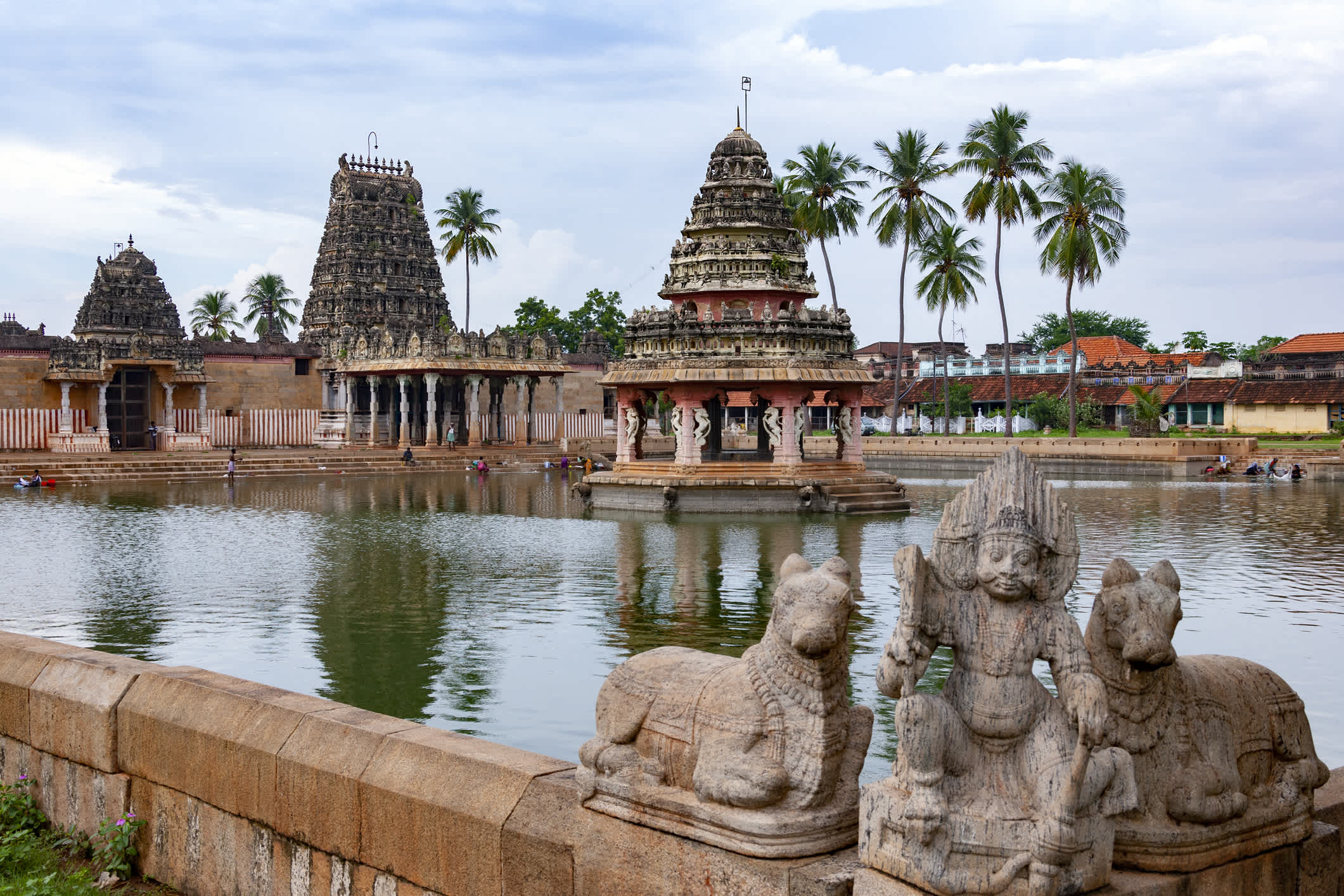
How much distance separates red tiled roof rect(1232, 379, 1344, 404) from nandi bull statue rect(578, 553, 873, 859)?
53800 millimetres

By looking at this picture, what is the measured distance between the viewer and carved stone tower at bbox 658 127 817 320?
28.9 metres

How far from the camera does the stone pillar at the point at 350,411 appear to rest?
156 feet

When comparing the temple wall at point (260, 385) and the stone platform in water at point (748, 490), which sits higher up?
the temple wall at point (260, 385)

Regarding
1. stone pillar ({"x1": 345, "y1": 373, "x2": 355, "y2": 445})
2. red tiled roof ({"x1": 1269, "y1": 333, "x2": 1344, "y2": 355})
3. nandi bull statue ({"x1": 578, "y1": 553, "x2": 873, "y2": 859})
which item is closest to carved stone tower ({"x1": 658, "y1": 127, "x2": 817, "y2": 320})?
stone pillar ({"x1": 345, "y1": 373, "x2": 355, "y2": 445})

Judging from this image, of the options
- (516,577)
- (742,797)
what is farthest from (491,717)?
(516,577)

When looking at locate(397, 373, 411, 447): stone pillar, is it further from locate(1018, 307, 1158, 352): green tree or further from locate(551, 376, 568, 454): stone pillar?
locate(1018, 307, 1158, 352): green tree

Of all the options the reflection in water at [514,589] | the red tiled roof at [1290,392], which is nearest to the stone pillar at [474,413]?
the reflection in water at [514,589]

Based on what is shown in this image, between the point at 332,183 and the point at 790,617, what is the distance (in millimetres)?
53095

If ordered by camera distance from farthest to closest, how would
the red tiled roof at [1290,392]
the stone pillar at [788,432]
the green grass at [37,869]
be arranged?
the red tiled roof at [1290,392] < the stone pillar at [788,432] < the green grass at [37,869]

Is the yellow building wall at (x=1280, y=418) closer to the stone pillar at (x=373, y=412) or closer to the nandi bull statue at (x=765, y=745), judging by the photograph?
the stone pillar at (x=373, y=412)

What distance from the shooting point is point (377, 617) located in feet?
41.3

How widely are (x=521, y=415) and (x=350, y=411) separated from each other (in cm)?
663

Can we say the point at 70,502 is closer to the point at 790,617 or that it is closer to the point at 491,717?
the point at 491,717

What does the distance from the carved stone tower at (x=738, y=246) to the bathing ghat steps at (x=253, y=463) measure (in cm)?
1348
